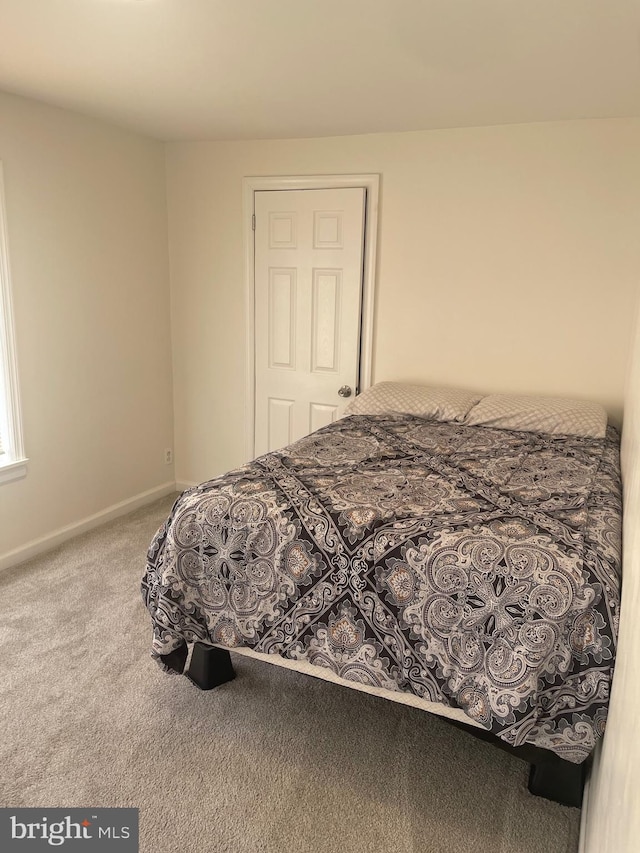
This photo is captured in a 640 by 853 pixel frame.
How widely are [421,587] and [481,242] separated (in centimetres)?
223

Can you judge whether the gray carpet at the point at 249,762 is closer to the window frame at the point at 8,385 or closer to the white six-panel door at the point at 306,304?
the window frame at the point at 8,385

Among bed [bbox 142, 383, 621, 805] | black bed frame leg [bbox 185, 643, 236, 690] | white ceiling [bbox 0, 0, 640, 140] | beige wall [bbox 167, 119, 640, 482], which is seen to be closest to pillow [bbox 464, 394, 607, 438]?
beige wall [bbox 167, 119, 640, 482]

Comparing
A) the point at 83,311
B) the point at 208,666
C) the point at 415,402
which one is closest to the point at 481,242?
the point at 415,402

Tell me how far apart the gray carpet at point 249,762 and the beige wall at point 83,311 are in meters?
1.08

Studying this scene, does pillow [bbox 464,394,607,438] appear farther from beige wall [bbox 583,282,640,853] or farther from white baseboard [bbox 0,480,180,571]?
white baseboard [bbox 0,480,180,571]

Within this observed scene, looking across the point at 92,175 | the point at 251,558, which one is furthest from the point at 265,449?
the point at 251,558

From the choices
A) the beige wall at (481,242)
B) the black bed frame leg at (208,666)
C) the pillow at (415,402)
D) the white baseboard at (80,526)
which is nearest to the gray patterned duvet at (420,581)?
the black bed frame leg at (208,666)

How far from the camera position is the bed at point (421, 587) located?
5.36ft

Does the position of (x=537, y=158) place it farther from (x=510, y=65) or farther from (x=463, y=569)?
(x=463, y=569)

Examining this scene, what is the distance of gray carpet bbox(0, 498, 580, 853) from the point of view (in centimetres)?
172

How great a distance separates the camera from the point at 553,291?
10.7 ft

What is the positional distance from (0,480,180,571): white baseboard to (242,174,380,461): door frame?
0.82m

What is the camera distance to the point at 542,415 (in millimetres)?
3016

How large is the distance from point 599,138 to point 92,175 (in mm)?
2601
